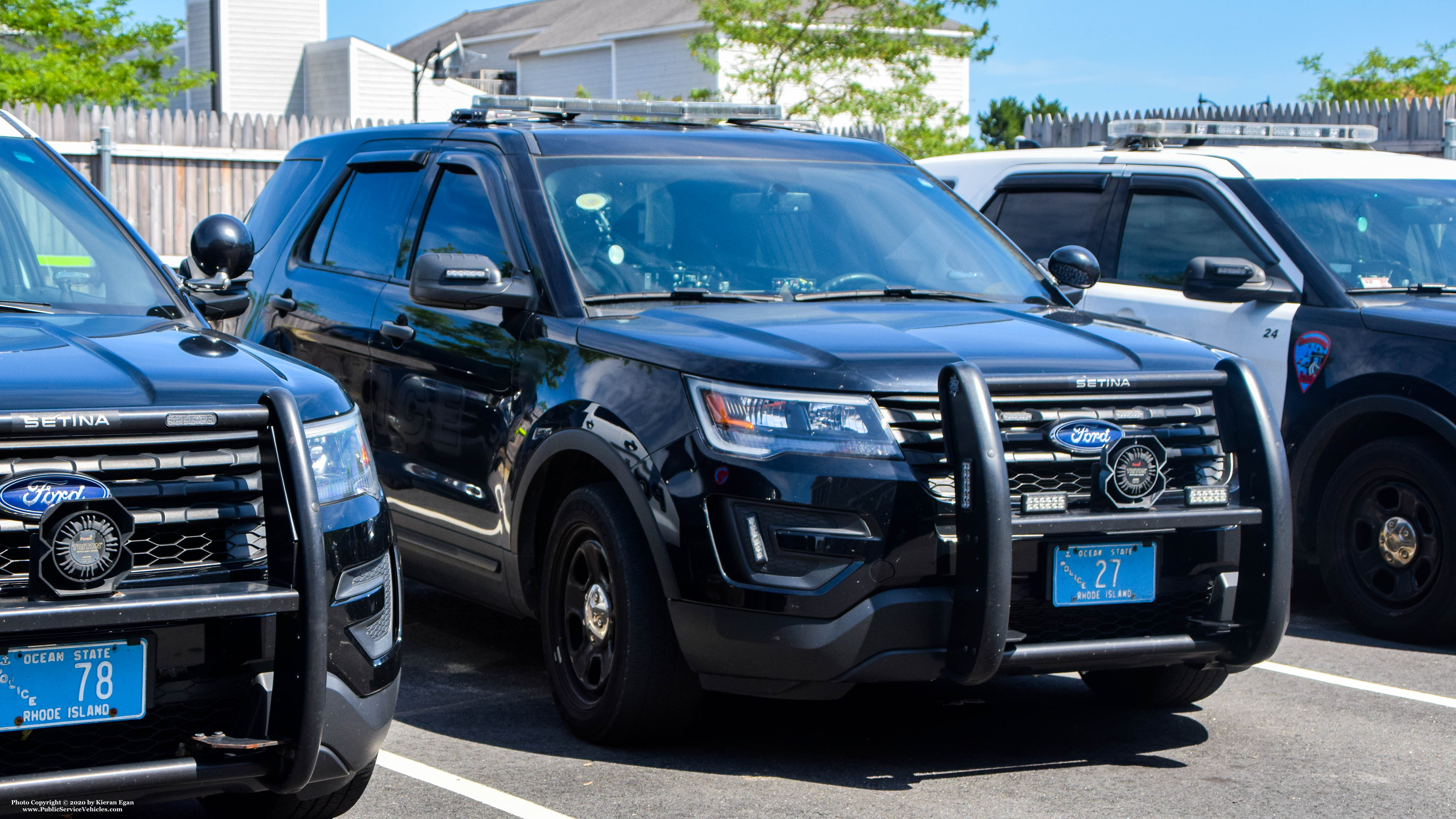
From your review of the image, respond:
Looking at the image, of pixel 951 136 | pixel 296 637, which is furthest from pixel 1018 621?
pixel 951 136

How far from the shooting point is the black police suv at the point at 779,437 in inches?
177

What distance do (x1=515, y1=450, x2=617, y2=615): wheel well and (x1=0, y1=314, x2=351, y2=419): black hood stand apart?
1201 mm

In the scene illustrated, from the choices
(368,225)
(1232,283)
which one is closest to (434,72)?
(368,225)

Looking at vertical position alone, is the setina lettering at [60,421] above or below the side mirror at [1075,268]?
below

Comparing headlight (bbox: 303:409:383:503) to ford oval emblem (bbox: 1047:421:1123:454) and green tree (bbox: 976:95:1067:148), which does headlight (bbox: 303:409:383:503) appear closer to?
ford oval emblem (bbox: 1047:421:1123:454)

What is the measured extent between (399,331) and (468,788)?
2.00m

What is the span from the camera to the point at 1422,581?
22.1 feet

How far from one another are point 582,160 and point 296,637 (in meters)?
2.73

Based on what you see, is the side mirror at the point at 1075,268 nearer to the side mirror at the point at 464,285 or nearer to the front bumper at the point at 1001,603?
the front bumper at the point at 1001,603

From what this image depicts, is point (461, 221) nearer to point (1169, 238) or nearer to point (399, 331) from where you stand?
point (399, 331)

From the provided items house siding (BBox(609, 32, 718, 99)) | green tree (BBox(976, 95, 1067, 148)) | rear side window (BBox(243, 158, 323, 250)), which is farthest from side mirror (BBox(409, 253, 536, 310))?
green tree (BBox(976, 95, 1067, 148))

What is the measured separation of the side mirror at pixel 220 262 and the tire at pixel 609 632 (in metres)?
1.25

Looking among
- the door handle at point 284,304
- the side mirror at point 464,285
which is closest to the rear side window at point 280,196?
the door handle at point 284,304

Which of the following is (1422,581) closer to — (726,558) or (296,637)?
(726,558)
